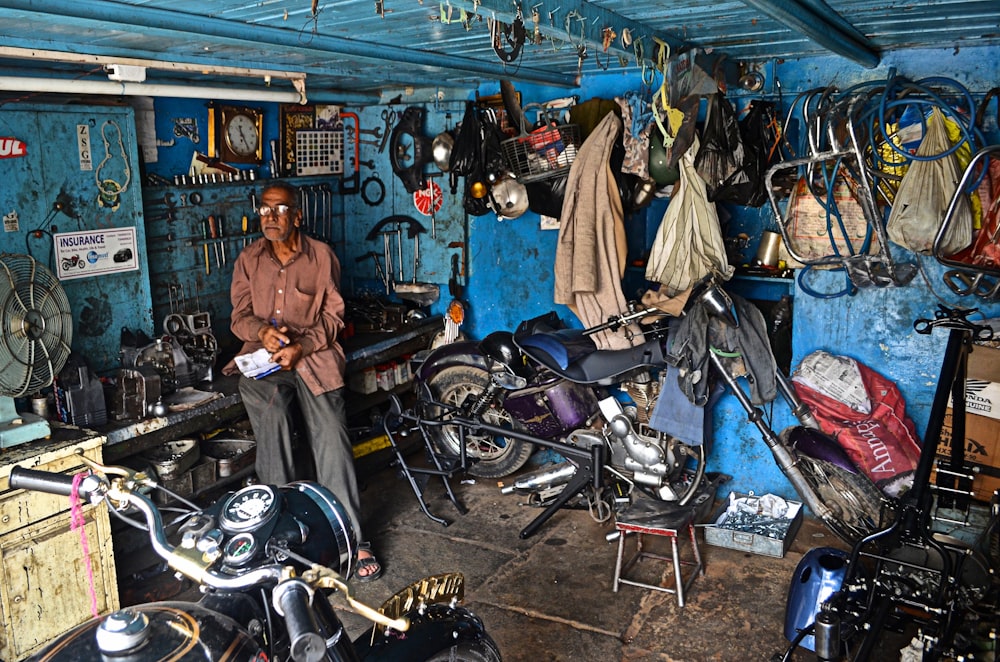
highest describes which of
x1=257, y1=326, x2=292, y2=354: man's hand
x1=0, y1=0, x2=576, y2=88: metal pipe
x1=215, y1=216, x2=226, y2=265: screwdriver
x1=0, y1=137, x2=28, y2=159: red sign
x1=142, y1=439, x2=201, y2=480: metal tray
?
x1=0, y1=0, x2=576, y2=88: metal pipe

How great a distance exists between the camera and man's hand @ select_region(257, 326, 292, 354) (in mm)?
4609

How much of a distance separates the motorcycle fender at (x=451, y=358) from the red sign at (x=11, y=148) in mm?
2579

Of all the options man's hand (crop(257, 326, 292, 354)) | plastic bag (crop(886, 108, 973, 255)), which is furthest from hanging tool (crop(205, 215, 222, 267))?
plastic bag (crop(886, 108, 973, 255))

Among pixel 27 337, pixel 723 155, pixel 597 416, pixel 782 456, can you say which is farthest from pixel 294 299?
pixel 782 456

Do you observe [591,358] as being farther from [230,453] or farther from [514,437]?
[230,453]

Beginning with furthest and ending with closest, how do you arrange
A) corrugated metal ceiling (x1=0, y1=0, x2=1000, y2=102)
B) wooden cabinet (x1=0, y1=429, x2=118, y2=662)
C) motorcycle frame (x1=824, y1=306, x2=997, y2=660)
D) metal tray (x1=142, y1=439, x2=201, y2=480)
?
metal tray (x1=142, y1=439, x2=201, y2=480), wooden cabinet (x1=0, y1=429, x2=118, y2=662), motorcycle frame (x1=824, y1=306, x2=997, y2=660), corrugated metal ceiling (x1=0, y1=0, x2=1000, y2=102)

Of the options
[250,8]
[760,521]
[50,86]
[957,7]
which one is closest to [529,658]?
[760,521]

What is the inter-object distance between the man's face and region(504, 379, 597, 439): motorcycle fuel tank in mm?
1668

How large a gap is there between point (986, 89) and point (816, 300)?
134cm

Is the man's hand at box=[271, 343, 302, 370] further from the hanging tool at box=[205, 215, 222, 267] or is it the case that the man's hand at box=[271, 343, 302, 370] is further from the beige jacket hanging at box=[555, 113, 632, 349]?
the beige jacket hanging at box=[555, 113, 632, 349]

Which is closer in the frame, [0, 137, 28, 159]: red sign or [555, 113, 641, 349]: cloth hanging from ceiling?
Result: [0, 137, 28, 159]: red sign

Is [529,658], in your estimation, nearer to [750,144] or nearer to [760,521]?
[760,521]

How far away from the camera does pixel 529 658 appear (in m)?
3.74

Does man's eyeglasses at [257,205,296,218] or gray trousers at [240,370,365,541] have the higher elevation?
man's eyeglasses at [257,205,296,218]
